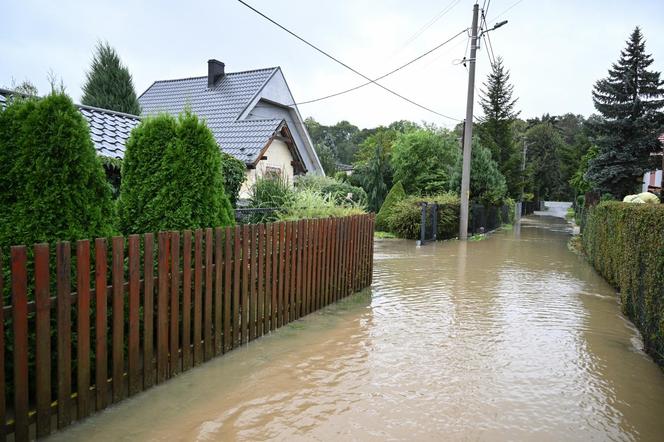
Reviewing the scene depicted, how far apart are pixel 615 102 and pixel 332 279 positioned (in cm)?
2218

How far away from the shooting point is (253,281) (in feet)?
17.3

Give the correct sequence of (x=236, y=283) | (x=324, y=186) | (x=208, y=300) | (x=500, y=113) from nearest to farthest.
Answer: (x=208, y=300) → (x=236, y=283) → (x=324, y=186) → (x=500, y=113)

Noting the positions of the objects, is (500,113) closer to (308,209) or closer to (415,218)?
(415,218)

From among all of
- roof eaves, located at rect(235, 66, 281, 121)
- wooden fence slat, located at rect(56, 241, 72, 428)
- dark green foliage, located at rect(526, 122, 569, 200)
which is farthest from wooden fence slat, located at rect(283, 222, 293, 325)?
dark green foliage, located at rect(526, 122, 569, 200)

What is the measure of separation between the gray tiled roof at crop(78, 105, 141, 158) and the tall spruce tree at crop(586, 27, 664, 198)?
22014mm

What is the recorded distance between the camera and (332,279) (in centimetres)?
723

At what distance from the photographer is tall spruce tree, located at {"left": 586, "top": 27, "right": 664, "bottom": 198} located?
74.6ft

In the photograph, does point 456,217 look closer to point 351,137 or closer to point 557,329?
point 557,329

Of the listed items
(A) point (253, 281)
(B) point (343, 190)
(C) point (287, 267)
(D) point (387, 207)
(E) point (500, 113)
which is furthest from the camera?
(E) point (500, 113)

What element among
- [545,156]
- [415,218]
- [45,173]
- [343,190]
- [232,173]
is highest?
[545,156]

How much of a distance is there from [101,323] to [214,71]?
21.9 metres

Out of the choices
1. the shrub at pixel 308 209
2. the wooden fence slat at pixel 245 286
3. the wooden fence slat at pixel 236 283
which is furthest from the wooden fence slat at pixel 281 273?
the shrub at pixel 308 209

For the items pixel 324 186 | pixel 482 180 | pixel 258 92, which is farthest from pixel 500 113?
pixel 324 186

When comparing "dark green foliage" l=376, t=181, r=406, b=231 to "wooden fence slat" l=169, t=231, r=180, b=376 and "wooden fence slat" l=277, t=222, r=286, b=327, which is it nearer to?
"wooden fence slat" l=277, t=222, r=286, b=327
